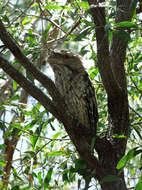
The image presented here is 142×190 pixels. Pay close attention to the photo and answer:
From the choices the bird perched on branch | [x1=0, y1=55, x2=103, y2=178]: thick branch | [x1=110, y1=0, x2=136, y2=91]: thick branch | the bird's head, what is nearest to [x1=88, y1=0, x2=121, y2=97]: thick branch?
[x1=110, y1=0, x2=136, y2=91]: thick branch

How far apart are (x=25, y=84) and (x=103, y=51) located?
1.49ft

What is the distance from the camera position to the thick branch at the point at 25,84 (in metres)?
1.52

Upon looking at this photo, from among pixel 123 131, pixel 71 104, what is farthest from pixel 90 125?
pixel 123 131

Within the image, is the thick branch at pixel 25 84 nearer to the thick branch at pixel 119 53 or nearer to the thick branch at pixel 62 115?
the thick branch at pixel 62 115

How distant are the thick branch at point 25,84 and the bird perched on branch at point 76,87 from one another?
76 centimetres

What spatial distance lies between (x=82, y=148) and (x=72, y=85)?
2.36 feet

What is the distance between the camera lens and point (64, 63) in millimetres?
2334

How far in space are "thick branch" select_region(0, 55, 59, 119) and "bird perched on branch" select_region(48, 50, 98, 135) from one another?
76 cm

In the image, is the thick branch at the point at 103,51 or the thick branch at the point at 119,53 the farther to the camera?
the thick branch at the point at 119,53

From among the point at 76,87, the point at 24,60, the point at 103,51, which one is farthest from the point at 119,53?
the point at 24,60

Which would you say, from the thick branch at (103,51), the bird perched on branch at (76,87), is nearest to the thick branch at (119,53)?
the thick branch at (103,51)

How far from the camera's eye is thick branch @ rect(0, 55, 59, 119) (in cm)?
152

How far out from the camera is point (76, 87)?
7.65 feet

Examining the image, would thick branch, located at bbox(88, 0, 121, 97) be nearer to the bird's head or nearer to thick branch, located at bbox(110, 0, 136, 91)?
thick branch, located at bbox(110, 0, 136, 91)
